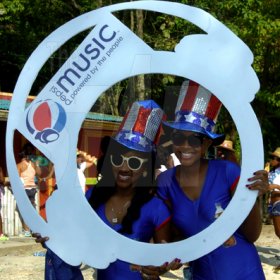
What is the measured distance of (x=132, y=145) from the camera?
3.28 meters

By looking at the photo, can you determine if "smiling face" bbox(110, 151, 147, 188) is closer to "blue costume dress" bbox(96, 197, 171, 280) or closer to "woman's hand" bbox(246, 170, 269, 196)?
"blue costume dress" bbox(96, 197, 171, 280)

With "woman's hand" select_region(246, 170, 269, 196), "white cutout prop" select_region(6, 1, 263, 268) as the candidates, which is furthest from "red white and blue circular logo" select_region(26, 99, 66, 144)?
"woman's hand" select_region(246, 170, 269, 196)

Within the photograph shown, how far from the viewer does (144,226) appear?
10.7 ft

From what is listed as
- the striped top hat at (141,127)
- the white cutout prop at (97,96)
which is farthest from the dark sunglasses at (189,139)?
the white cutout prop at (97,96)

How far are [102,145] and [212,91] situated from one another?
690 mm

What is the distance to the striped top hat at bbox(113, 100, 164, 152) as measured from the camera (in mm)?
3268

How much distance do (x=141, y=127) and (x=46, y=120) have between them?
44 cm

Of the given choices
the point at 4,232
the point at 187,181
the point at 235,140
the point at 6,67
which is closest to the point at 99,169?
the point at 187,181

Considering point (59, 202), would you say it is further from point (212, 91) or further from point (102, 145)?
point (212, 91)

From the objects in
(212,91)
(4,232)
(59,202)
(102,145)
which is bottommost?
(4,232)

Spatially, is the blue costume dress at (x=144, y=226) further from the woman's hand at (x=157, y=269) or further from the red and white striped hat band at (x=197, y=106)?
the red and white striped hat band at (x=197, y=106)

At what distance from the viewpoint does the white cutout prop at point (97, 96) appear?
3047 mm

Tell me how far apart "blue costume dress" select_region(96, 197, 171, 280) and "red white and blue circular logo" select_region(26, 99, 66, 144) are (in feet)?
1.48

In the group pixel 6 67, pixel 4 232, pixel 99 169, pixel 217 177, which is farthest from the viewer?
pixel 6 67
